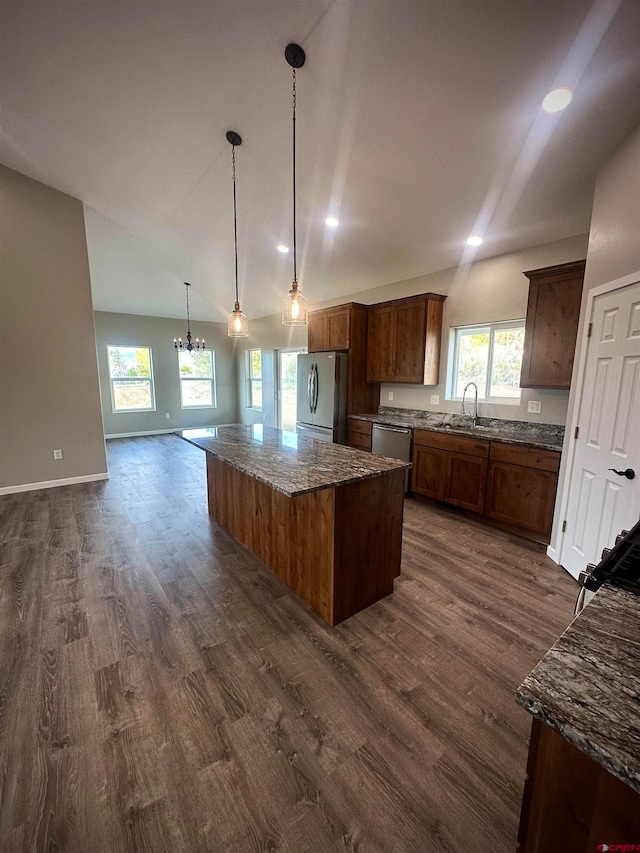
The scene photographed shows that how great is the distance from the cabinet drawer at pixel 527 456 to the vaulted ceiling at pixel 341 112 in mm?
1983

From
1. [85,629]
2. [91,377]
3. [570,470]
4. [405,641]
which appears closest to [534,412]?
[570,470]

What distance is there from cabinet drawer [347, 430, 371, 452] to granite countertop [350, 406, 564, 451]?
0.79 ft

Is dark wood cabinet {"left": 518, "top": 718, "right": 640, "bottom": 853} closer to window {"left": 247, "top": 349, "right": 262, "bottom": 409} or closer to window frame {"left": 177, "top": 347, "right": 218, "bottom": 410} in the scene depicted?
window {"left": 247, "top": 349, "right": 262, "bottom": 409}

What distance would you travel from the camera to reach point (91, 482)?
457cm

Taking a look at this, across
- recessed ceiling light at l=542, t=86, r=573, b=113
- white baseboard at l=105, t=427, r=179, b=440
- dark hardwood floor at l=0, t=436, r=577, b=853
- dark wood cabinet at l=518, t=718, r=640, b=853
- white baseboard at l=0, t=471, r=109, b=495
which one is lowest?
dark hardwood floor at l=0, t=436, r=577, b=853

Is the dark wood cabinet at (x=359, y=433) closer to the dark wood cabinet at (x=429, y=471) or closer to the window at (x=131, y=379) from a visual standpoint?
the dark wood cabinet at (x=429, y=471)

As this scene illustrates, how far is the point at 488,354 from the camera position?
383 centimetres

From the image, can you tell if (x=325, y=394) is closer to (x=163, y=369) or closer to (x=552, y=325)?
(x=552, y=325)

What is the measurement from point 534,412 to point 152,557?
3.72 meters

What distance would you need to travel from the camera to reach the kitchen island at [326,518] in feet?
6.26

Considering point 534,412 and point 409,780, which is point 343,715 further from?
point 534,412

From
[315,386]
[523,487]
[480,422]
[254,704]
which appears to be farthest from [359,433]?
[254,704]

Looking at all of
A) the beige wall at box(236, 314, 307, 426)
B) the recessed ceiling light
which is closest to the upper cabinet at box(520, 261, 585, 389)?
the recessed ceiling light

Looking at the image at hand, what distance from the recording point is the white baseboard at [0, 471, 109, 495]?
4.09 m
